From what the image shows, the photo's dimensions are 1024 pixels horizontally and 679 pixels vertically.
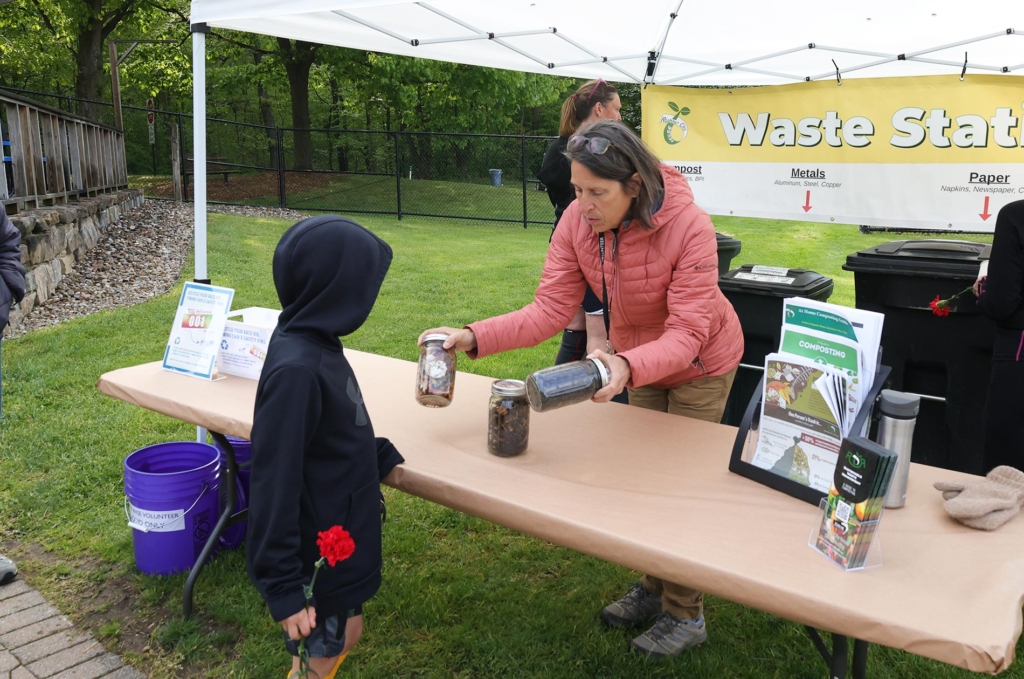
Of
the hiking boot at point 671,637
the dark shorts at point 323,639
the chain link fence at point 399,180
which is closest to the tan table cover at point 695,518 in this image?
the dark shorts at point 323,639

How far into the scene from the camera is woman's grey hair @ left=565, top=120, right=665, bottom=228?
218 cm

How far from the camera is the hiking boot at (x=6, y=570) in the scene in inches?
119

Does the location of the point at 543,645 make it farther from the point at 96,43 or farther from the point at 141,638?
the point at 96,43

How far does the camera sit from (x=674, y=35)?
4.66m

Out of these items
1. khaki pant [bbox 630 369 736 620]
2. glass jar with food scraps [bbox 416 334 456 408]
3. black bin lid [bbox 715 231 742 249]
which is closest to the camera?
glass jar with food scraps [bbox 416 334 456 408]

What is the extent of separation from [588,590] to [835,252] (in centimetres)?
914

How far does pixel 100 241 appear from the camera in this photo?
31.6 ft

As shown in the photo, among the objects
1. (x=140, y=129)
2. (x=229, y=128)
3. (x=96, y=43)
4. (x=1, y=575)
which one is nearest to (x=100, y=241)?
(x=1, y=575)

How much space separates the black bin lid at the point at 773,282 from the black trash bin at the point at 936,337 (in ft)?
0.64

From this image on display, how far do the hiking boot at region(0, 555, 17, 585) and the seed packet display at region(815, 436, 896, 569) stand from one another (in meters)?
3.02

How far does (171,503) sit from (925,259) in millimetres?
3413

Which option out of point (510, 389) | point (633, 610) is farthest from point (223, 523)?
point (633, 610)

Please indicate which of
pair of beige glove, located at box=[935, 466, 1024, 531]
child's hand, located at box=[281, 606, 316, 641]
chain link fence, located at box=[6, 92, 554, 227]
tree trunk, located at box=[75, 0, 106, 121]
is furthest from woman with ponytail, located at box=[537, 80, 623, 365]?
tree trunk, located at box=[75, 0, 106, 121]

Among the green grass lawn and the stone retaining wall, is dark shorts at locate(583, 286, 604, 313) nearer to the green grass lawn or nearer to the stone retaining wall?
the green grass lawn
